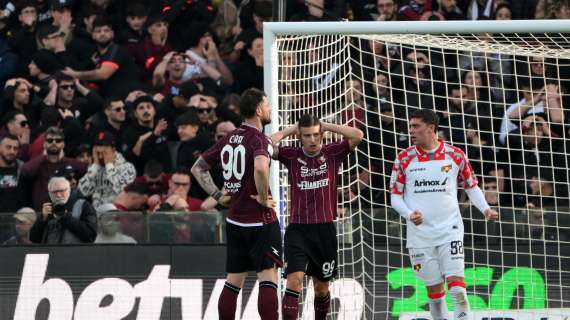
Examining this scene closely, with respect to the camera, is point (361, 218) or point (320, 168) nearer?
point (320, 168)

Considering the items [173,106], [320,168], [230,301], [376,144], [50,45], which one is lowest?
[230,301]

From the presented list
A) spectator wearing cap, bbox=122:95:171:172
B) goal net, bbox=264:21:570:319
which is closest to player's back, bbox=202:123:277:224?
goal net, bbox=264:21:570:319

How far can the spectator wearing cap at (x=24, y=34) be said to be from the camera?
52.1 feet

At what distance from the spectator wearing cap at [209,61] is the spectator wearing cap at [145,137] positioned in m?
0.80

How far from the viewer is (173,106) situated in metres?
14.6

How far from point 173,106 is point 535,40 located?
4.50 meters

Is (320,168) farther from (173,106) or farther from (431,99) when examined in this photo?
(173,106)

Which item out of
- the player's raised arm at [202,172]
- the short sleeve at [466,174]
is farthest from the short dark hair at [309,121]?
the short sleeve at [466,174]

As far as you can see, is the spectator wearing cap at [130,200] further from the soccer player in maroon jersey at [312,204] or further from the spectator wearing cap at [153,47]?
the soccer player in maroon jersey at [312,204]

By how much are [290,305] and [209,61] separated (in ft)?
17.3

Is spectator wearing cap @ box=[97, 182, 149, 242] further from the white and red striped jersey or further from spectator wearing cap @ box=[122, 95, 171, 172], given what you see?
the white and red striped jersey

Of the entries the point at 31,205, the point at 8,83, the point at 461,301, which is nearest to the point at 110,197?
the point at 31,205

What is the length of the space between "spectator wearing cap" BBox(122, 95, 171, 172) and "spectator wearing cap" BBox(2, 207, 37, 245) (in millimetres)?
1672

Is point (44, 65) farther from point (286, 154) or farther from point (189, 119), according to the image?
point (286, 154)
